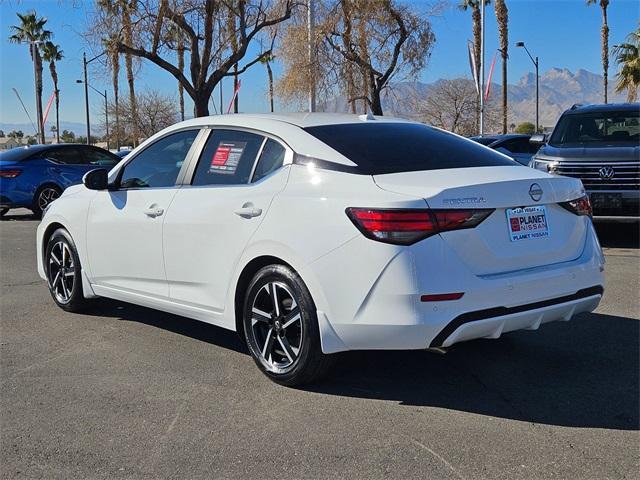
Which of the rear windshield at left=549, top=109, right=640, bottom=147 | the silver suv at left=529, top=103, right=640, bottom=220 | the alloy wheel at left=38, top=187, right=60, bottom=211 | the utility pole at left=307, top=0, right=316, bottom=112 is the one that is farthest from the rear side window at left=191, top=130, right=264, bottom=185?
the utility pole at left=307, top=0, right=316, bottom=112

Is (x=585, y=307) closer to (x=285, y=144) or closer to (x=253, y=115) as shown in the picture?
(x=285, y=144)

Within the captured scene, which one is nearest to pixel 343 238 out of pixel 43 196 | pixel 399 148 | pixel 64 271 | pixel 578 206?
pixel 399 148

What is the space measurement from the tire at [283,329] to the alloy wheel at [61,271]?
239 cm

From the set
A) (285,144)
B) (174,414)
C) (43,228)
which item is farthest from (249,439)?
(43,228)

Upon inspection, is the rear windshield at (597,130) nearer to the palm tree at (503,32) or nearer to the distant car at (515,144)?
the distant car at (515,144)

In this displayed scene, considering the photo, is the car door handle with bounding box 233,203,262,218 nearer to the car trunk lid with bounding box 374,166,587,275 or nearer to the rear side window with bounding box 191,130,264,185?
the rear side window with bounding box 191,130,264,185

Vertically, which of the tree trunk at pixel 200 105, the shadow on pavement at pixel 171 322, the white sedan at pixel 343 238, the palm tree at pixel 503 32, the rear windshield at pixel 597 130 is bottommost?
the shadow on pavement at pixel 171 322

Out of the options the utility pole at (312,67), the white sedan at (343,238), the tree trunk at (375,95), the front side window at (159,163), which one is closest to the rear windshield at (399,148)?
the white sedan at (343,238)

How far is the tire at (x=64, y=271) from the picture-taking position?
6004 mm

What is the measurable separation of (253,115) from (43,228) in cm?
267

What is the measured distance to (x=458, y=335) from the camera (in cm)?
367

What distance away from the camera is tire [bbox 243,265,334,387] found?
157 inches

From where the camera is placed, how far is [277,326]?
423 cm

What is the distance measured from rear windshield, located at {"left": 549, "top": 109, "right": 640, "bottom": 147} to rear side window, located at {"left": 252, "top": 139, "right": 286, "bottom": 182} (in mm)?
6537
